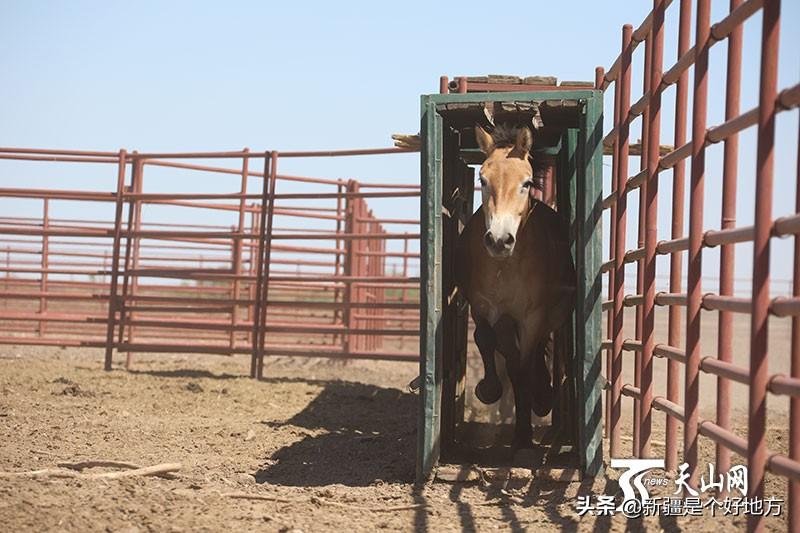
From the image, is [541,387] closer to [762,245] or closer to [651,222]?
[651,222]

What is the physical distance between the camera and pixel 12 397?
6.74 meters

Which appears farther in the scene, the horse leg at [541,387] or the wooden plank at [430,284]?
the horse leg at [541,387]

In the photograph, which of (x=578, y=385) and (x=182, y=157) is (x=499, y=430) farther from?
(x=182, y=157)

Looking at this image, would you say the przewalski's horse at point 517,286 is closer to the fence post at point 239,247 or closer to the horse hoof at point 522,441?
the horse hoof at point 522,441

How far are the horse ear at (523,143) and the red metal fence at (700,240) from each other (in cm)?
59

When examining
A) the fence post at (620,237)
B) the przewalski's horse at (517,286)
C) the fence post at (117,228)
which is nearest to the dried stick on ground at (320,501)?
the przewalski's horse at (517,286)

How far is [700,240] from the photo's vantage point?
3402 mm

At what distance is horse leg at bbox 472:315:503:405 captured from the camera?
4.98 metres

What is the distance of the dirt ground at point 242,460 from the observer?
3.51 m

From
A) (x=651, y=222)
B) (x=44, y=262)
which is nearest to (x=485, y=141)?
(x=651, y=222)

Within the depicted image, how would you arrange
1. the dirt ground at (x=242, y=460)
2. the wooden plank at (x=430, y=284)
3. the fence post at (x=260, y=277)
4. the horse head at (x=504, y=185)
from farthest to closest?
the fence post at (x=260, y=277)
the wooden plank at (x=430, y=284)
the horse head at (x=504, y=185)
the dirt ground at (x=242, y=460)

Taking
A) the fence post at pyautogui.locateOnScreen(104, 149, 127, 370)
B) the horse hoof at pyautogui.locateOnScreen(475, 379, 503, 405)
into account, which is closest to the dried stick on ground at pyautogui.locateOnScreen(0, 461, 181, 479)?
the horse hoof at pyautogui.locateOnScreen(475, 379, 503, 405)

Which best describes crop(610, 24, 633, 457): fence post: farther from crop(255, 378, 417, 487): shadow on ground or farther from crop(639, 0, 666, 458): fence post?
crop(255, 378, 417, 487): shadow on ground

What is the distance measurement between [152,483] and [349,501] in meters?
1.05
